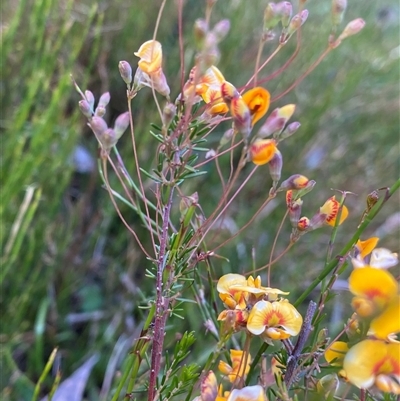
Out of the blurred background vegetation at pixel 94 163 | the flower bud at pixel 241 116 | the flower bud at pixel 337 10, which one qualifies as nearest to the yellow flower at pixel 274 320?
the flower bud at pixel 241 116

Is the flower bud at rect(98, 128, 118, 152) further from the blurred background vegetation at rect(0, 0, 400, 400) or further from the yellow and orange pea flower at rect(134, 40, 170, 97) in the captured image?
the blurred background vegetation at rect(0, 0, 400, 400)

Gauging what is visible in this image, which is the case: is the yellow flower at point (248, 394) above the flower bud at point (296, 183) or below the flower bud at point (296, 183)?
below

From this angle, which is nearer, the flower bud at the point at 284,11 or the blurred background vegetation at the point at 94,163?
the flower bud at the point at 284,11

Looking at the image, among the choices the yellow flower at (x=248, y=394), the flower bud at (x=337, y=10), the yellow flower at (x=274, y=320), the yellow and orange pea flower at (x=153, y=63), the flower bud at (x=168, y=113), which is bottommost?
the yellow flower at (x=248, y=394)

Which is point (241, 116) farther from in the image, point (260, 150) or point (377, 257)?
point (377, 257)

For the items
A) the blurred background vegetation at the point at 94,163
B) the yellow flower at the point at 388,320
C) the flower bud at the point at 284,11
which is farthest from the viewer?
the blurred background vegetation at the point at 94,163

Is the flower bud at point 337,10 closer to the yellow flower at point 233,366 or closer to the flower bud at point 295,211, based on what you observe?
the flower bud at point 295,211

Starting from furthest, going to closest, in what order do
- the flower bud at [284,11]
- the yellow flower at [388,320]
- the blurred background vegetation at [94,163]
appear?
the blurred background vegetation at [94,163], the flower bud at [284,11], the yellow flower at [388,320]

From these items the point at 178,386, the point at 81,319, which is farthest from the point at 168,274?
the point at 81,319
